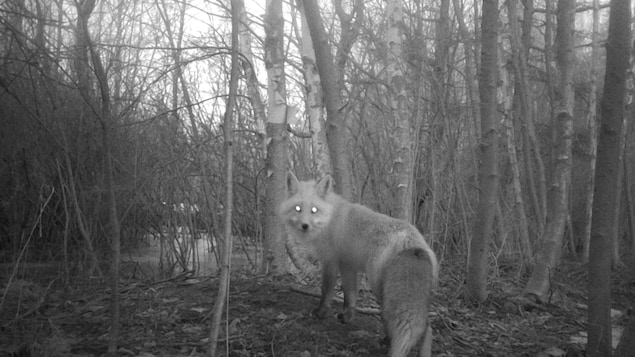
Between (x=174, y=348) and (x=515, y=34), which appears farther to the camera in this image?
(x=515, y=34)

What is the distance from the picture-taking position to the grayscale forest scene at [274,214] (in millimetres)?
4617

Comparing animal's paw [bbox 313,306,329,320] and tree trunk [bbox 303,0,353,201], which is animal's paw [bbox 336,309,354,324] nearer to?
animal's paw [bbox 313,306,329,320]

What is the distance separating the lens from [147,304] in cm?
556

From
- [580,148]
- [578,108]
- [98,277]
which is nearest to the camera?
[98,277]

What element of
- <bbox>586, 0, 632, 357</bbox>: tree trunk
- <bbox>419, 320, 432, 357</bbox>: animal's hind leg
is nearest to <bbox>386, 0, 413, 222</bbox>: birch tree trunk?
<bbox>419, 320, 432, 357</bbox>: animal's hind leg

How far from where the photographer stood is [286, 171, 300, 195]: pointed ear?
577cm

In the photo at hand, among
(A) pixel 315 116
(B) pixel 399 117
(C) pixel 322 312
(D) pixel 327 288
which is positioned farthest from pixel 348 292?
(A) pixel 315 116

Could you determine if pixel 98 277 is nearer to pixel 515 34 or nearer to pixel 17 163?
pixel 17 163

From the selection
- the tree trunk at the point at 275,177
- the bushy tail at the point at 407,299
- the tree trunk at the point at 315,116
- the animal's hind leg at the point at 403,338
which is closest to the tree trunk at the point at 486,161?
the bushy tail at the point at 407,299

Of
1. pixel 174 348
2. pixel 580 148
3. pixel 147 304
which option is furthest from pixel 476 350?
pixel 580 148

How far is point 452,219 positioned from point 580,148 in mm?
6354

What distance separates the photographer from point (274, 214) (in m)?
7.12

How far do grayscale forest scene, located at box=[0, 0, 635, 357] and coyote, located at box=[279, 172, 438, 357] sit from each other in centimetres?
2

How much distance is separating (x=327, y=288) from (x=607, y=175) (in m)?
2.90
